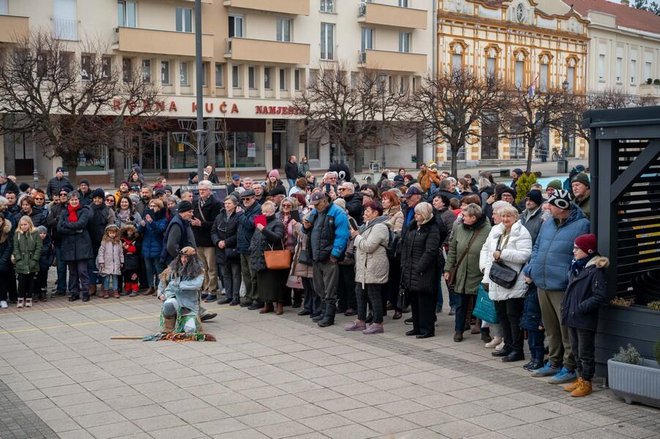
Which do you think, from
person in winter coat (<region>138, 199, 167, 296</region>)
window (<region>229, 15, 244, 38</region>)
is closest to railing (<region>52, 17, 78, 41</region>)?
window (<region>229, 15, 244, 38</region>)

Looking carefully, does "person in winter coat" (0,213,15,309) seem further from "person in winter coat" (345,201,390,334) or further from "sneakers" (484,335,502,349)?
"sneakers" (484,335,502,349)

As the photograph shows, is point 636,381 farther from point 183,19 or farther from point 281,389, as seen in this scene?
point 183,19

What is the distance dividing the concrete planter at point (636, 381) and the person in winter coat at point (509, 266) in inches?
71.7

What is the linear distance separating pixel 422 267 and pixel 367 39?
44.3 meters

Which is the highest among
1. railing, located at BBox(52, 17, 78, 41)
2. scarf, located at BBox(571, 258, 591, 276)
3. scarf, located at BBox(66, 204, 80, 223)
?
railing, located at BBox(52, 17, 78, 41)

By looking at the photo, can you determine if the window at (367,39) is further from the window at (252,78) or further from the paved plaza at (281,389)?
the paved plaza at (281,389)

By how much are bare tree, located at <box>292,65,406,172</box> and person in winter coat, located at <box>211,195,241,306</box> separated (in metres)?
26.3

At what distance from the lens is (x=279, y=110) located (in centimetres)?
5109

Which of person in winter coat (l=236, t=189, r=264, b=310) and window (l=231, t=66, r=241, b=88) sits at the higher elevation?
window (l=231, t=66, r=241, b=88)

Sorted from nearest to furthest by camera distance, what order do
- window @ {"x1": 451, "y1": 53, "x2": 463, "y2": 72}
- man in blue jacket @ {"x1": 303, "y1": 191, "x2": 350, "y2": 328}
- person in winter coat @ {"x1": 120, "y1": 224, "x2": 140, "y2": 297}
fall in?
man in blue jacket @ {"x1": 303, "y1": 191, "x2": 350, "y2": 328} → person in winter coat @ {"x1": 120, "y1": 224, "x2": 140, "y2": 297} → window @ {"x1": 451, "y1": 53, "x2": 463, "y2": 72}

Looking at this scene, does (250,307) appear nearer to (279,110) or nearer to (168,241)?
(168,241)

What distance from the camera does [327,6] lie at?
174 feet

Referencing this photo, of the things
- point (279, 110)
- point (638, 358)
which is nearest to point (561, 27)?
point (279, 110)

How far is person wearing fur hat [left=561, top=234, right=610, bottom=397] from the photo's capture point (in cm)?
916
